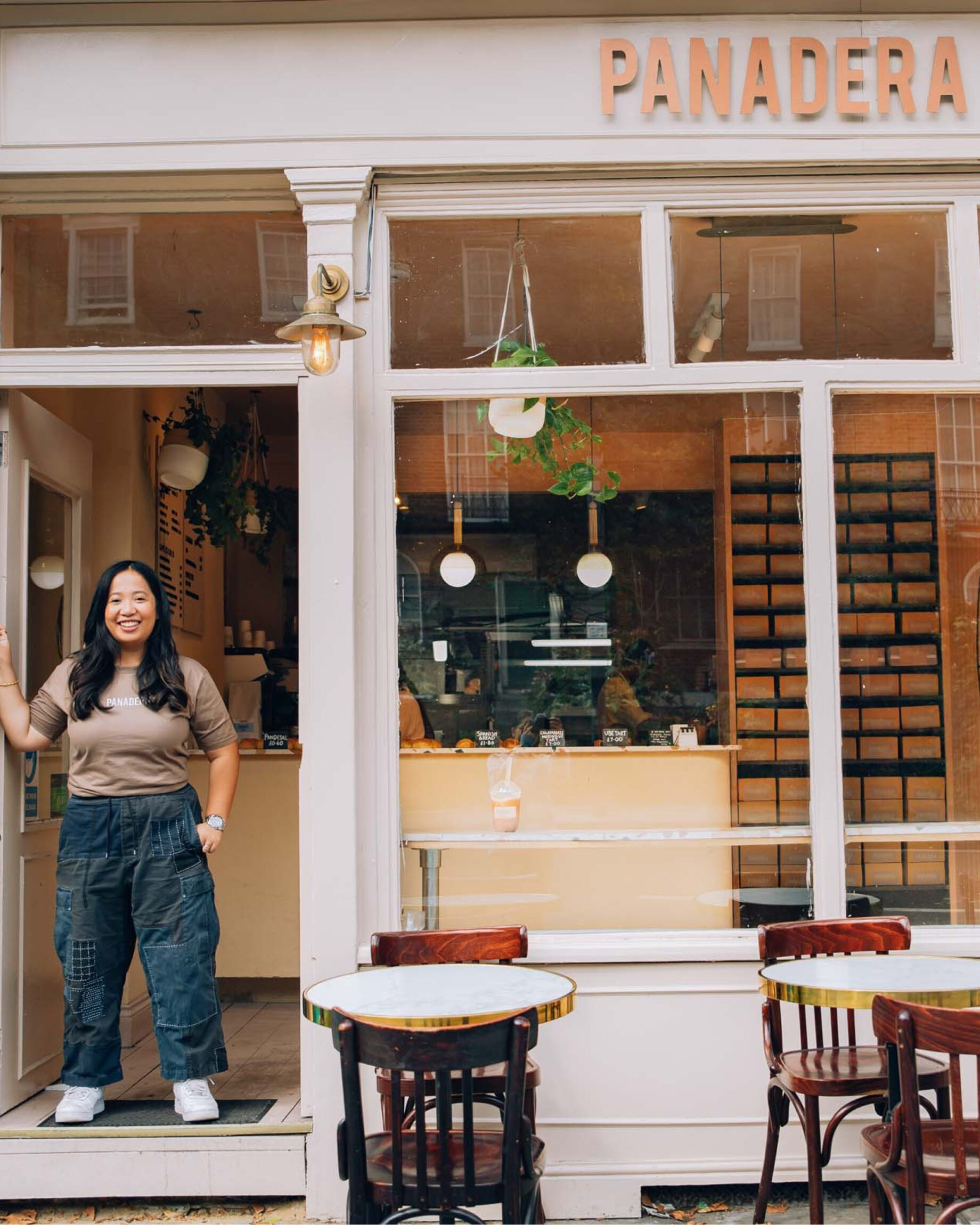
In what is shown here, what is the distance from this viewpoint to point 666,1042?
4039 mm

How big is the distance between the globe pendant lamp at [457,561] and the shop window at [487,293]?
0.61 metres

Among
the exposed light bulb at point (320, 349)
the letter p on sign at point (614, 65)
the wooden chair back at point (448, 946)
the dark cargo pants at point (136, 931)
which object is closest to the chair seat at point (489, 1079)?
the wooden chair back at point (448, 946)

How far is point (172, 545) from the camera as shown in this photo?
6590 millimetres

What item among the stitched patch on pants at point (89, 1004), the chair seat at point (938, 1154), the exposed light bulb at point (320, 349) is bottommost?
the chair seat at point (938, 1154)

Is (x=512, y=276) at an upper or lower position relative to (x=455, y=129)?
lower

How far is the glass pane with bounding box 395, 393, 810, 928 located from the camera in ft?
14.5

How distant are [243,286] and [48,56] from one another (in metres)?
1.01

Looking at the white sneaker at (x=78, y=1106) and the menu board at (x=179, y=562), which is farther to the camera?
the menu board at (x=179, y=562)

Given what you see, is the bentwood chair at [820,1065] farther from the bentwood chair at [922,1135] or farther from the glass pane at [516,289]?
the glass pane at [516,289]

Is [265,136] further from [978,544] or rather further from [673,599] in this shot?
[978,544]

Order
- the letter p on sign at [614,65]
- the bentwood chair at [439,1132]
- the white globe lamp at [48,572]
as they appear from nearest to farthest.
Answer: the bentwood chair at [439,1132], the letter p on sign at [614,65], the white globe lamp at [48,572]

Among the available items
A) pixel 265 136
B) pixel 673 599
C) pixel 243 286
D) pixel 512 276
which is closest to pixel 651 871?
pixel 673 599

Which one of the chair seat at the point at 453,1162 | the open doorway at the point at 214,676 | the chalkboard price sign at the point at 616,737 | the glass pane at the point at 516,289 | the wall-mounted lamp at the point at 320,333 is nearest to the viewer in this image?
the chair seat at the point at 453,1162

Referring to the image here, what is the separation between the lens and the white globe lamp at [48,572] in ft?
15.1
